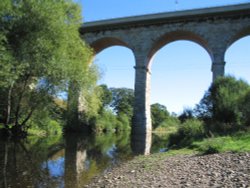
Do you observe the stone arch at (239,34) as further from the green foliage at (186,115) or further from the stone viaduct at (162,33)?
the green foliage at (186,115)

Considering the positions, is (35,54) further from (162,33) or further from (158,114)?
(158,114)

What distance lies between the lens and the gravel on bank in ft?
20.6

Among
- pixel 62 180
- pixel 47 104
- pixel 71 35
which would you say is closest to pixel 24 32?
pixel 71 35

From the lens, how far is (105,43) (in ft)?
101

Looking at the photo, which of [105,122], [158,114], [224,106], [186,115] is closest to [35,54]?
[186,115]

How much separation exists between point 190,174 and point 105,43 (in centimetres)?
2473

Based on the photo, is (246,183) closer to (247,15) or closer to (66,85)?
(66,85)

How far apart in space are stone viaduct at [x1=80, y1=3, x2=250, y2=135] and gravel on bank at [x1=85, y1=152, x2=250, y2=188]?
17.0 m

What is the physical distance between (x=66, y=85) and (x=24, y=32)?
3.59m

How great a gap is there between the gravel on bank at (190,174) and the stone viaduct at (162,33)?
Result: 17001 millimetres

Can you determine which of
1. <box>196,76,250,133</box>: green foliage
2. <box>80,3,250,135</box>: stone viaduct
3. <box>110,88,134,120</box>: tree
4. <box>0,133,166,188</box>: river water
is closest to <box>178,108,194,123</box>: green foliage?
A: <box>196,76,250,133</box>: green foliage

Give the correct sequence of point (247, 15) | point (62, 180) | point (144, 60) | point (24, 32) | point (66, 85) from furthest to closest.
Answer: point (144, 60) < point (247, 15) < point (66, 85) < point (24, 32) < point (62, 180)

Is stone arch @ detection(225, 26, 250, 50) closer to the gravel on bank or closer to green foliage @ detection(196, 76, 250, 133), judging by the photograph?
green foliage @ detection(196, 76, 250, 133)

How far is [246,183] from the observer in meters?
5.79
